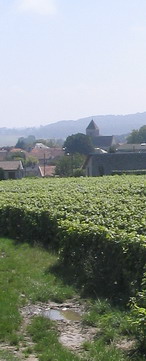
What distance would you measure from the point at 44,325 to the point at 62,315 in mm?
721

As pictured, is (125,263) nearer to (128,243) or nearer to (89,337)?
(128,243)

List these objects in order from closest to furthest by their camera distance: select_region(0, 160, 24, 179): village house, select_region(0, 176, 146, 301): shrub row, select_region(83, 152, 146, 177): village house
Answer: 1. select_region(0, 176, 146, 301): shrub row
2. select_region(83, 152, 146, 177): village house
3. select_region(0, 160, 24, 179): village house

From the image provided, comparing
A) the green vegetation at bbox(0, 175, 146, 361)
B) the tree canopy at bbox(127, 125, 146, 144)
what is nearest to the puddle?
the green vegetation at bbox(0, 175, 146, 361)

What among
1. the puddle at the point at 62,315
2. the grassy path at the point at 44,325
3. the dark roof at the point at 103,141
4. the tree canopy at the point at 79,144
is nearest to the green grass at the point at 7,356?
the grassy path at the point at 44,325

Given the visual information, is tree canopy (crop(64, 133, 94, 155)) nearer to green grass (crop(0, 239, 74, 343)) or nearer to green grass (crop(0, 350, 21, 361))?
green grass (crop(0, 239, 74, 343))

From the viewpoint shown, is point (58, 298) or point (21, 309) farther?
point (58, 298)

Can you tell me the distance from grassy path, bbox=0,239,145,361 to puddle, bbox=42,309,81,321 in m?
0.17

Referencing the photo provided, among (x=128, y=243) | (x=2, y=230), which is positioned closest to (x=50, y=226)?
(x=2, y=230)

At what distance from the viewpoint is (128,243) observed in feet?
25.6

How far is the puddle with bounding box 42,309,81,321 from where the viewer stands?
7.70 meters

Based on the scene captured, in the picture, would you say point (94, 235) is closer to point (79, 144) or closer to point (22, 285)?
point (22, 285)

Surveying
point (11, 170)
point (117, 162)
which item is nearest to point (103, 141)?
point (11, 170)

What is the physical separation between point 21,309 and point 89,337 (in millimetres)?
1559

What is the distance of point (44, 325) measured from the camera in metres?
7.22
